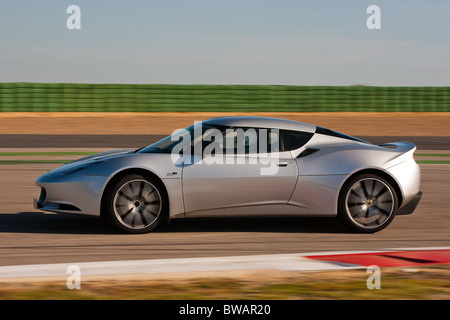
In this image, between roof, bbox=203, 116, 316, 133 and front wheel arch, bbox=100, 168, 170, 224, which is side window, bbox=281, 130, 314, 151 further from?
front wheel arch, bbox=100, 168, 170, 224

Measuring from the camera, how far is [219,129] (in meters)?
7.25

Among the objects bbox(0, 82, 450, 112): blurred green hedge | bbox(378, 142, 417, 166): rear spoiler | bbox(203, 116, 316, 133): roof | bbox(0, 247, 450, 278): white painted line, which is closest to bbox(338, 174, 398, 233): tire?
bbox(378, 142, 417, 166): rear spoiler

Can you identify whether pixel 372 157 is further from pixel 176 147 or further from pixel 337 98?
pixel 337 98

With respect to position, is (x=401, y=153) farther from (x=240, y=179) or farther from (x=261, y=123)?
(x=240, y=179)

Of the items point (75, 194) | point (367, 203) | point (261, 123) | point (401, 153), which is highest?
point (261, 123)

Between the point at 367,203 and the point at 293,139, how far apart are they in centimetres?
106

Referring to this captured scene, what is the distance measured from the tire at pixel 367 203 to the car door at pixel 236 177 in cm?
62

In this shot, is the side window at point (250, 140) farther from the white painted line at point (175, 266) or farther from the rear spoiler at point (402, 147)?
the white painted line at point (175, 266)

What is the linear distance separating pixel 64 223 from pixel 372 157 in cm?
356

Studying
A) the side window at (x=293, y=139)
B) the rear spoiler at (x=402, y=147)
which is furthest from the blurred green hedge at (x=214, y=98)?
the side window at (x=293, y=139)

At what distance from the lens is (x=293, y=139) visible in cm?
732

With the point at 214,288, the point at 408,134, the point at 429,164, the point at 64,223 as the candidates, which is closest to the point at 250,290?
the point at 214,288

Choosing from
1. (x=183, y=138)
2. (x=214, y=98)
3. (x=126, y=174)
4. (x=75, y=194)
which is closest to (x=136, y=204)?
(x=126, y=174)
